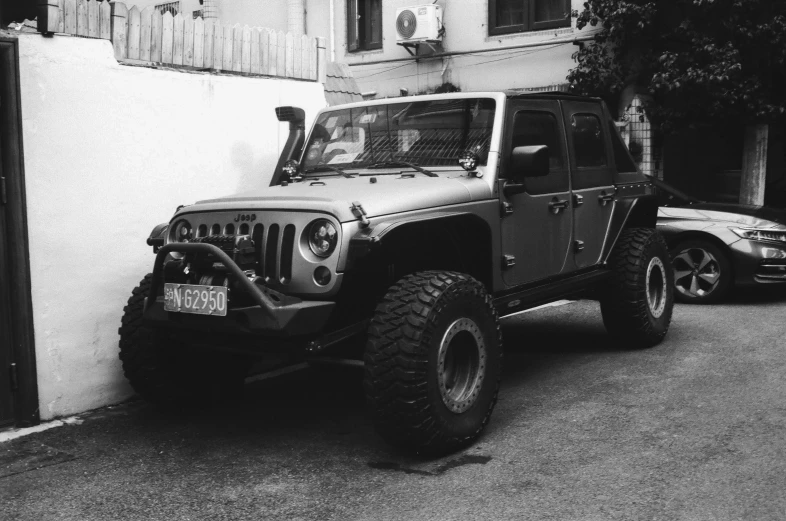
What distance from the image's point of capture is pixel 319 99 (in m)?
7.42

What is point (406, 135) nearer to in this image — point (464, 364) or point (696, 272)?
point (464, 364)

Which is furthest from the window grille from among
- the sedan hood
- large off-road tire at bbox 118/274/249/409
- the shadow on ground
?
large off-road tire at bbox 118/274/249/409

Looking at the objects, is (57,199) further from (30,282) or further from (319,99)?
(319,99)

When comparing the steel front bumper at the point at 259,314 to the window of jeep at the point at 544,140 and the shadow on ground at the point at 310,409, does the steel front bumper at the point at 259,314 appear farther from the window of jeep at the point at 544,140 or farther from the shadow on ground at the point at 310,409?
the window of jeep at the point at 544,140

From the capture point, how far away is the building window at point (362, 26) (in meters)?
18.1

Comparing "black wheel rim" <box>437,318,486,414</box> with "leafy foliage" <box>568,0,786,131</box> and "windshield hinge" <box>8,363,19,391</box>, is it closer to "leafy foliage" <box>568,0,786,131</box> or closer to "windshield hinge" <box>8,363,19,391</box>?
"windshield hinge" <box>8,363,19,391</box>

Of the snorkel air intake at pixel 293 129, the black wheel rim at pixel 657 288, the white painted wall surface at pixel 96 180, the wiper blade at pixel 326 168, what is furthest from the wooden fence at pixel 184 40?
the black wheel rim at pixel 657 288

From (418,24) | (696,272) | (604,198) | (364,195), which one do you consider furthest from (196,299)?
(418,24)

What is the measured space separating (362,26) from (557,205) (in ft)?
43.2

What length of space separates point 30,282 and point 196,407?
128 cm

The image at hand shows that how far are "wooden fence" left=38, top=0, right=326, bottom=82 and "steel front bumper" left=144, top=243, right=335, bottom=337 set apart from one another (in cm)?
194

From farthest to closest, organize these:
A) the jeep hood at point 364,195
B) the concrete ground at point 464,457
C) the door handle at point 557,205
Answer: the door handle at point 557,205
the jeep hood at point 364,195
the concrete ground at point 464,457

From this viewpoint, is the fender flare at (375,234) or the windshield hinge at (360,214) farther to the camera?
the windshield hinge at (360,214)

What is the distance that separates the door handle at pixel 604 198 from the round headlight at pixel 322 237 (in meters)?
2.81
